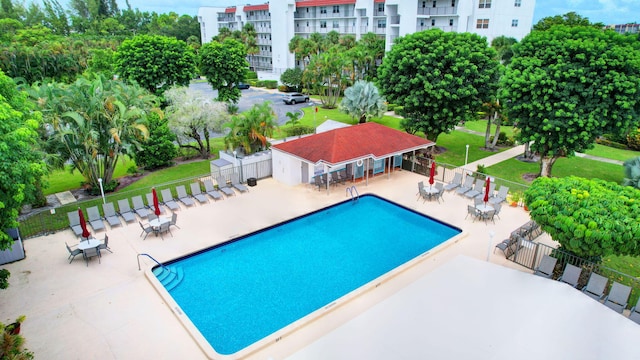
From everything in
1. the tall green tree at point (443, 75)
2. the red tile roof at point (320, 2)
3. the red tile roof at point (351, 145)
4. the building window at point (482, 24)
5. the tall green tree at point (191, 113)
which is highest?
the red tile roof at point (320, 2)

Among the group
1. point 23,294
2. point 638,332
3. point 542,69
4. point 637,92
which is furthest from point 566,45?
point 23,294

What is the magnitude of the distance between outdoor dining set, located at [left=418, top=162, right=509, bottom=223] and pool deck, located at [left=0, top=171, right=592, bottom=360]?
0.45 metres

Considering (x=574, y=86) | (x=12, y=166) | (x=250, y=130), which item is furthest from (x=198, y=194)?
(x=574, y=86)

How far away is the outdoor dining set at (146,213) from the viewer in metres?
16.3

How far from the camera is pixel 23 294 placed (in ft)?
46.4

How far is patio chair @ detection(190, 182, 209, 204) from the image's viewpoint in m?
21.5

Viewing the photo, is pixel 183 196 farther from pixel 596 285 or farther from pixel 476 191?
pixel 596 285

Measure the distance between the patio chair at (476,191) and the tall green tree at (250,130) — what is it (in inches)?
500

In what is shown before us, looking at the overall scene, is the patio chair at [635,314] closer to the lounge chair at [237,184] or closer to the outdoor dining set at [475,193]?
the outdoor dining set at [475,193]

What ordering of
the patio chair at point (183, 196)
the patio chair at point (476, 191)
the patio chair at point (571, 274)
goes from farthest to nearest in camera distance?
the patio chair at point (476, 191) < the patio chair at point (183, 196) < the patio chair at point (571, 274)

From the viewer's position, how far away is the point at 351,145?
23.0 metres

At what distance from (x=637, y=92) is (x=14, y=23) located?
313 ft

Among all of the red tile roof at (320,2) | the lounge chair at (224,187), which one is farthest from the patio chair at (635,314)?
the red tile roof at (320,2)

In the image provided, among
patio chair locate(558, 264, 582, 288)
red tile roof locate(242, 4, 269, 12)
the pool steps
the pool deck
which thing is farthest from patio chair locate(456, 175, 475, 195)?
red tile roof locate(242, 4, 269, 12)
